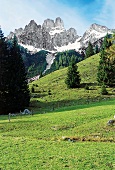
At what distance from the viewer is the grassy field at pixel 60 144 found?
60.2 feet

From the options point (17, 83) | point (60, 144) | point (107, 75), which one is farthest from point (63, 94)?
point (60, 144)

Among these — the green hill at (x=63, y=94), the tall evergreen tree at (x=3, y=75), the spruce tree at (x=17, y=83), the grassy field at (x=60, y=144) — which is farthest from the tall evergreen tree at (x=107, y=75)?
the grassy field at (x=60, y=144)

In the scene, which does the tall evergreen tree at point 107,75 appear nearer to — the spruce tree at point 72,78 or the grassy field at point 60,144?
the spruce tree at point 72,78

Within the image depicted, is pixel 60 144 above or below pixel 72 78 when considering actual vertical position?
below

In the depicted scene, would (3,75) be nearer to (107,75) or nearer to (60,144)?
(60,144)

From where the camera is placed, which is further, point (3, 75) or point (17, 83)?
point (17, 83)

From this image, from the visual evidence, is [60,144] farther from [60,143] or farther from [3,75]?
[3,75]

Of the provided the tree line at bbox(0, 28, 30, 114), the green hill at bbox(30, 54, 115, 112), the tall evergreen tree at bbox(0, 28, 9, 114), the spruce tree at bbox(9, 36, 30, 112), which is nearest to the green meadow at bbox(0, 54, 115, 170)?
the green hill at bbox(30, 54, 115, 112)

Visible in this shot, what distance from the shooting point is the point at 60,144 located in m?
24.4

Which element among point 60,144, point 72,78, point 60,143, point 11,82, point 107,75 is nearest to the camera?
point 60,144

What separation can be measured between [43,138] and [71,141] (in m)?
4.05

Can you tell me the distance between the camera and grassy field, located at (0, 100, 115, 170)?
18.3 m

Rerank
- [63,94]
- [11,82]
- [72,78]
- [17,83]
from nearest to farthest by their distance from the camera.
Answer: [11,82]
[17,83]
[63,94]
[72,78]

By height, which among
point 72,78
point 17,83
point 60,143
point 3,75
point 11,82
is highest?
point 3,75
